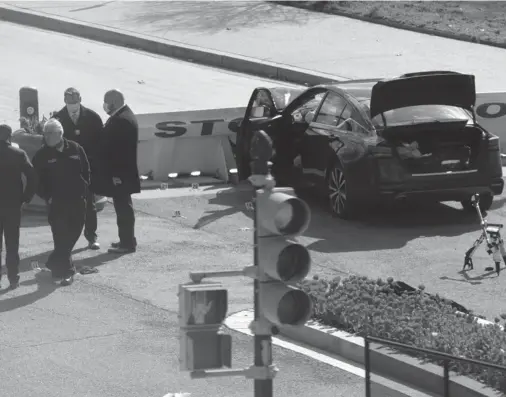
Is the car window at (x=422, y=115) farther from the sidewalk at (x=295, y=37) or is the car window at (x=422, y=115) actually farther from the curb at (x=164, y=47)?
the curb at (x=164, y=47)

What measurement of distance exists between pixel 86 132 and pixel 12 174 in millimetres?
1611

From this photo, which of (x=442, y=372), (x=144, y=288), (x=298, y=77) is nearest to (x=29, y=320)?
(x=144, y=288)

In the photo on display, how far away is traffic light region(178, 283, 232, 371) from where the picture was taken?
23.5ft

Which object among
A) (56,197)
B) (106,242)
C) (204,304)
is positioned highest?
(204,304)

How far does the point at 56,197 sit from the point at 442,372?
5.67 m

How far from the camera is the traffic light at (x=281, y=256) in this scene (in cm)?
714

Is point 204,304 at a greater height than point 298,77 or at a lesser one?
greater

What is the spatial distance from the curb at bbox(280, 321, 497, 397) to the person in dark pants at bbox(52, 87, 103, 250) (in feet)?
12.5

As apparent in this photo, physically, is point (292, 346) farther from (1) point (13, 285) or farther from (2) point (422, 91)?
(2) point (422, 91)

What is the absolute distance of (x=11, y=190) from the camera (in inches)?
503

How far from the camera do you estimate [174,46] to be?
2664cm

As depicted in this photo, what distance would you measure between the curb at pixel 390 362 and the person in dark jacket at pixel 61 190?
2.86 meters

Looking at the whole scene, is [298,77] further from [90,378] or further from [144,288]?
[90,378]

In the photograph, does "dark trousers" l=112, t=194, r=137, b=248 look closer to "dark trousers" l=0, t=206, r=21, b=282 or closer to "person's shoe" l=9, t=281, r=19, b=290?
"dark trousers" l=0, t=206, r=21, b=282
